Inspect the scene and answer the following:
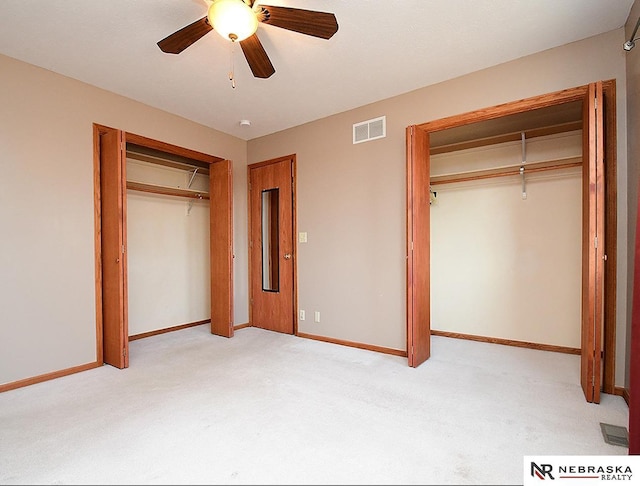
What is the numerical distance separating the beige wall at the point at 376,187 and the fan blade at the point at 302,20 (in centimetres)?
161

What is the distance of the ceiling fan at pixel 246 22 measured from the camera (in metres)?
1.78

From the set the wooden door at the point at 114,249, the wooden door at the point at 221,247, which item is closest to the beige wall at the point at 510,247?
the wooden door at the point at 221,247

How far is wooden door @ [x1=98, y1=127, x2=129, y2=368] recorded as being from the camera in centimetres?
303

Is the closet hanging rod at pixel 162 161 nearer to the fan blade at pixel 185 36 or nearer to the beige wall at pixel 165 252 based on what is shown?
the beige wall at pixel 165 252

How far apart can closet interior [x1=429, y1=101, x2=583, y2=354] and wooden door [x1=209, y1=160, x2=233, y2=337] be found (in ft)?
8.56

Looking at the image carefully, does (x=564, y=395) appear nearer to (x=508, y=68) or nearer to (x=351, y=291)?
(x=351, y=291)

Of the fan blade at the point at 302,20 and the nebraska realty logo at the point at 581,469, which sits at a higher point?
the fan blade at the point at 302,20

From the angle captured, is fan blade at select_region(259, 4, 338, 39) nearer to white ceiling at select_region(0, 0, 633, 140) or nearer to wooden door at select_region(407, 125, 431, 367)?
white ceiling at select_region(0, 0, 633, 140)

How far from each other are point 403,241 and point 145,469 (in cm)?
268

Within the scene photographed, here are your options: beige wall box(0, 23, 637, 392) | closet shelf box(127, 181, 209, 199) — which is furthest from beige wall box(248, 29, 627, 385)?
closet shelf box(127, 181, 209, 199)

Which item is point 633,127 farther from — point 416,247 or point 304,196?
point 304,196

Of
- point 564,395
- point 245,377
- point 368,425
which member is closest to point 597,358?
point 564,395

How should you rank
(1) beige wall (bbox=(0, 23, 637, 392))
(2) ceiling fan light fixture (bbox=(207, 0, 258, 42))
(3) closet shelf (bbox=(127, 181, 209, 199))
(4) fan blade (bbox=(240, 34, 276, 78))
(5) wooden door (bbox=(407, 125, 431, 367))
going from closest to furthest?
(2) ceiling fan light fixture (bbox=(207, 0, 258, 42))
(4) fan blade (bbox=(240, 34, 276, 78))
(1) beige wall (bbox=(0, 23, 637, 392))
(5) wooden door (bbox=(407, 125, 431, 367))
(3) closet shelf (bbox=(127, 181, 209, 199))

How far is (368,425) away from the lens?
2018 millimetres
